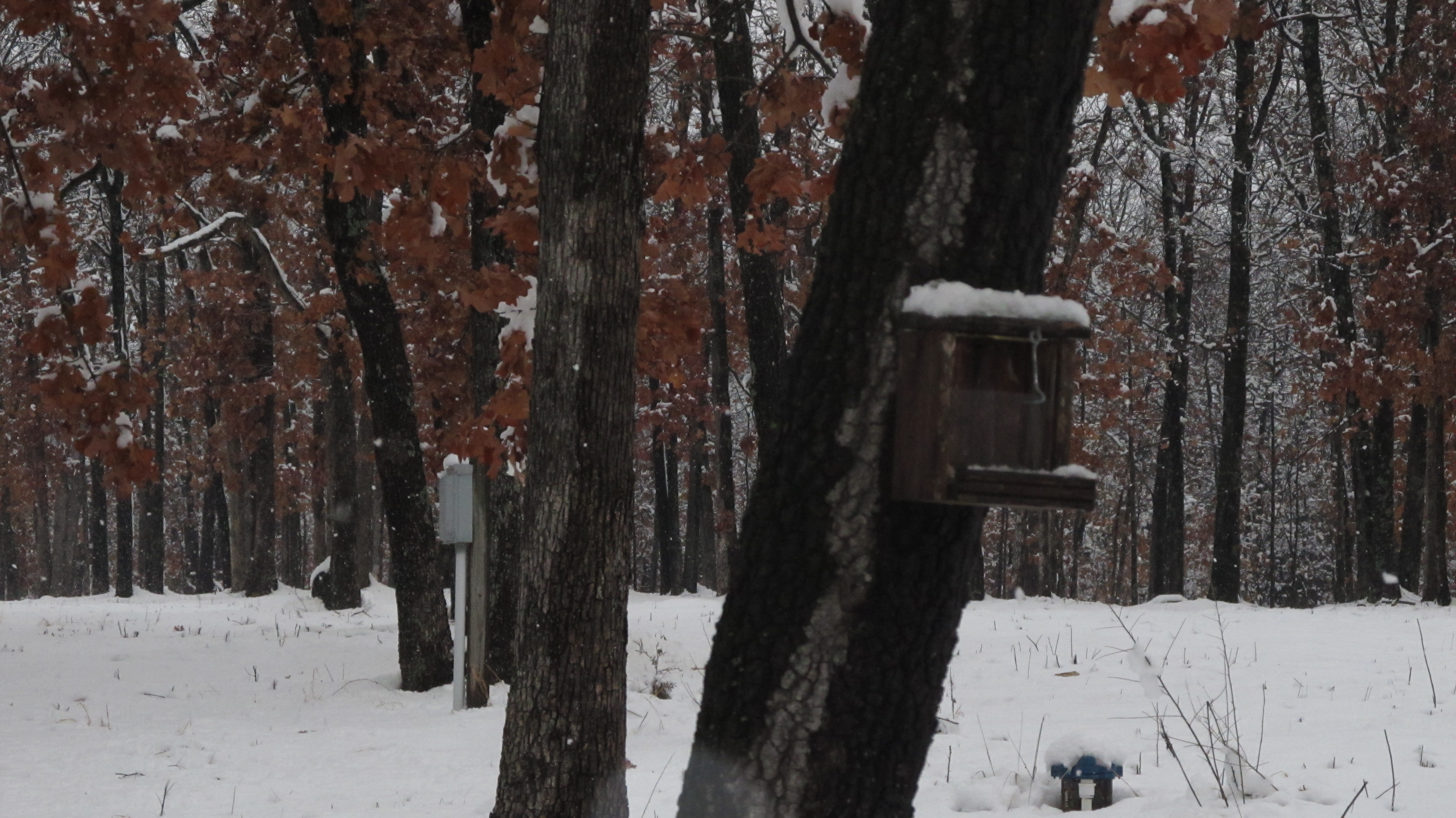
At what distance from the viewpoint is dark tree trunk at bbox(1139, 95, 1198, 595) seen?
17.9 metres

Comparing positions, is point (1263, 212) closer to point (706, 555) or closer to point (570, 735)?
point (706, 555)

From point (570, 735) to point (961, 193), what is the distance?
2585 millimetres

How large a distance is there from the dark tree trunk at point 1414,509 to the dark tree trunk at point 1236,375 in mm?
2716

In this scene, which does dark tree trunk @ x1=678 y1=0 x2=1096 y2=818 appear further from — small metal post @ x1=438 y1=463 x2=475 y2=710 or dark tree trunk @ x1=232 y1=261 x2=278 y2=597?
dark tree trunk @ x1=232 y1=261 x2=278 y2=597

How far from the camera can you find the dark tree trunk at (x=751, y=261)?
8.78 meters

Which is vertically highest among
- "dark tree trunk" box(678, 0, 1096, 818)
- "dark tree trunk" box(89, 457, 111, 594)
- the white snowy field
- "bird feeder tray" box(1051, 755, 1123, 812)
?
"dark tree trunk" box(678, 0, 1096, 818)

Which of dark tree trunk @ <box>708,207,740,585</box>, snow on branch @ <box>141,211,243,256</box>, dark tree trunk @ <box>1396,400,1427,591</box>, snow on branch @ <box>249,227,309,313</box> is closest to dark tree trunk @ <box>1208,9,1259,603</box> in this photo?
dark tree trunk @ <box>1396,400,1427,591</box>

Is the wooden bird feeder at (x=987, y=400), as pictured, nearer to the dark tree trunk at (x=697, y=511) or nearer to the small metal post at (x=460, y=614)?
the small metal post at (x=460, y=614)

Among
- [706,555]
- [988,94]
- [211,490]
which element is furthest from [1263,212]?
[211,490]

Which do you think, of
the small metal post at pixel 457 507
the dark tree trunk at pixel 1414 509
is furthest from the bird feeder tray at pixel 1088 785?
the dark tree trunk at pixel 1414 509

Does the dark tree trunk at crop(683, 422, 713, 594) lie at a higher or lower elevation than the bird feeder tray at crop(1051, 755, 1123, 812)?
lower

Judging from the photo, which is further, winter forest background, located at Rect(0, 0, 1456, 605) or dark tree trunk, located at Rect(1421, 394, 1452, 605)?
dark tree trunk, located at Rect(1421, 394, 1452, 605)

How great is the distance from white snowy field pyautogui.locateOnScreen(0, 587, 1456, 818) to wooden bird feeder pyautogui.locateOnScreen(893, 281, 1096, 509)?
2839mm

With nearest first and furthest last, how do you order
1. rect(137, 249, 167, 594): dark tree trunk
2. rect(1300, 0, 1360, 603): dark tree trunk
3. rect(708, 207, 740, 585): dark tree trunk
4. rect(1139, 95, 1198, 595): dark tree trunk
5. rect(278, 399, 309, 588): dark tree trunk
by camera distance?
rect(1300, 0, 1360, 603): dark tree trunk → rect(708, 207, 740, 585): dark tree trunk → rect(1139, 95, 1198, 595): dark tree trunk → rect(137, 249, 167, 594): dark tree trunk → rect(278, 399, 309, 588): dark tree trunk
